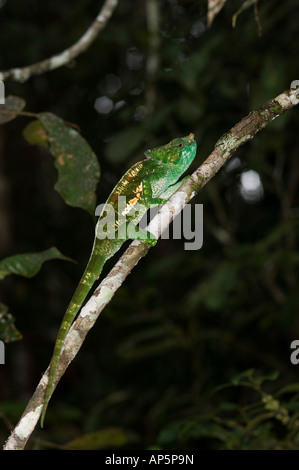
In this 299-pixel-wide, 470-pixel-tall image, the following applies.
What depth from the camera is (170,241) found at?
4609 millimetres

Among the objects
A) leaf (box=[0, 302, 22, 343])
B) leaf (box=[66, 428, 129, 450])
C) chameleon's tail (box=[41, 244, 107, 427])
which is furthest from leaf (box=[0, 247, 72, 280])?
leaf (box=[66, 428, 129, 450])

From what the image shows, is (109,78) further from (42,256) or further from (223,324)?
(42,256)

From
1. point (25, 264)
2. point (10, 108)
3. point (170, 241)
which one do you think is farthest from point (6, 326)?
point (170, 241)

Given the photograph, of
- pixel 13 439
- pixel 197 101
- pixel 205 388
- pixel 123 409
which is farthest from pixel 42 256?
pixel 123 409

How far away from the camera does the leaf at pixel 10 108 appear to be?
70.5 inches

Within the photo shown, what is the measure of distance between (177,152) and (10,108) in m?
0.58

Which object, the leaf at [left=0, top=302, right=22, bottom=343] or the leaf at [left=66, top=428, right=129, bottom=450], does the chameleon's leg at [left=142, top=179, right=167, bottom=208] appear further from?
the leaf at [left=66, top=428, right=129, bottom=450]

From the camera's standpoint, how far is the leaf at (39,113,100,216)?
1668mm

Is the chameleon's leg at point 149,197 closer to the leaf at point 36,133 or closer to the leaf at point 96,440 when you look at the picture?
the leaf at point 36,133

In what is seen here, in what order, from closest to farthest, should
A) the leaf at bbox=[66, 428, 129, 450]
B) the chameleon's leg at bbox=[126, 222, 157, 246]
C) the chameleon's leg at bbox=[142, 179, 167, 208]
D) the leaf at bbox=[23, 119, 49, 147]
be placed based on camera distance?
the chameleon's leg at bbox=[126, 222, 157, 246] < the chameleon's leg at bbox=[142, 179, 167, 208] < the leaf at bbox=[66, 428, 129, 450] < the leaf at bbox=[23, 119, 49, 147]

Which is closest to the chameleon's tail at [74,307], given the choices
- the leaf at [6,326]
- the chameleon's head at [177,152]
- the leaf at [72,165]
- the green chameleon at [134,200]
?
the green chameleon at [134,200]

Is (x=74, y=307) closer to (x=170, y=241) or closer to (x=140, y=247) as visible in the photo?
(x=140, y=247)

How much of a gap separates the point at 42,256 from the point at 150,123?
55.9 inches

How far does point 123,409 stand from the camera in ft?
13.4
